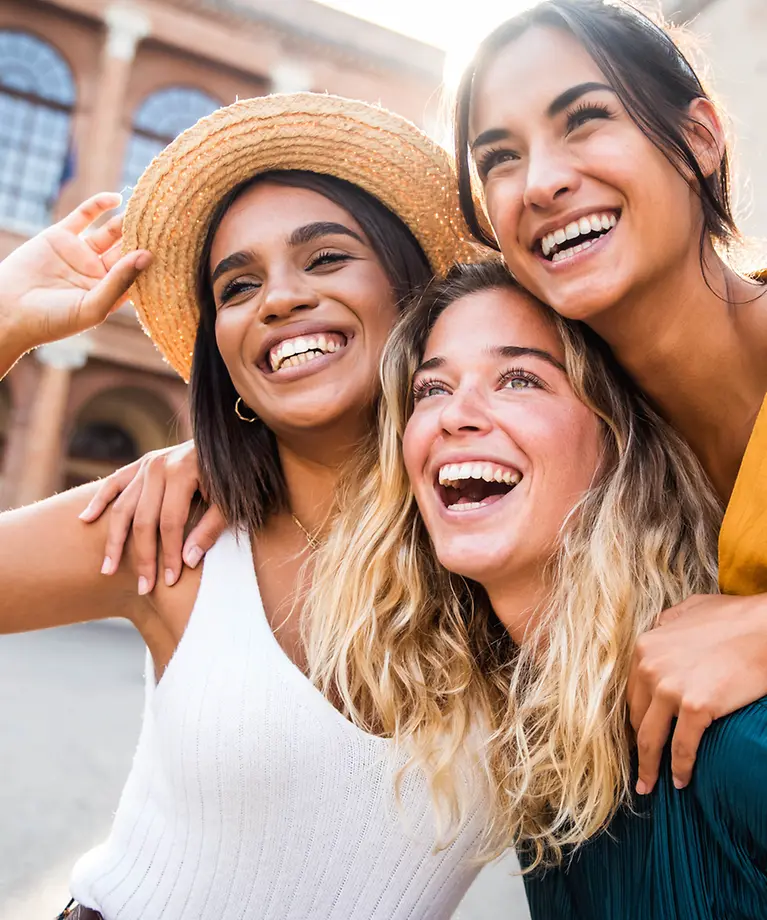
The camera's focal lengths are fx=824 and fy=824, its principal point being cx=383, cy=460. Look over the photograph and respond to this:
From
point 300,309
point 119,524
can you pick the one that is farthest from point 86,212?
point 119,524

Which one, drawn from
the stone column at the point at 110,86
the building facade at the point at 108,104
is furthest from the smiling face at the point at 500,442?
the stone column at the point at 110,86

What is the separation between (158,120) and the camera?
42.7 ft

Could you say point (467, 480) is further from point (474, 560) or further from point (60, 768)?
point (60, 768)

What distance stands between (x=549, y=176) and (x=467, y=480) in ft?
2.16

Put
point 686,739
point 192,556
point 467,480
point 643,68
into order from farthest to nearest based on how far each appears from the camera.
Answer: point 192,556 < point 467,480 < point 643,68 < point 686,739

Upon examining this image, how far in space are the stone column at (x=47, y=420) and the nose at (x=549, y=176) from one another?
10.9 metres

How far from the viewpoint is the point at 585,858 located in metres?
1.51

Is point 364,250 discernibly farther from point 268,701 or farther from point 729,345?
point 268,701

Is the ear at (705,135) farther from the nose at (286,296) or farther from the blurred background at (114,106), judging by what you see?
the blurred background at (114,106)

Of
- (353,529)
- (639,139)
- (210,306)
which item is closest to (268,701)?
(353,529)

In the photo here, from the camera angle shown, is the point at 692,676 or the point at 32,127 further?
the point at 32,127

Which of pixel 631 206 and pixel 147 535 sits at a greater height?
pixel 631 206

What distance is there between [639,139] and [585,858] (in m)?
1.40

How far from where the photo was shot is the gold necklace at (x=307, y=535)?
2.11 metres
